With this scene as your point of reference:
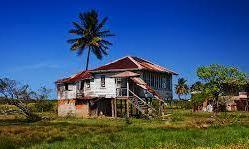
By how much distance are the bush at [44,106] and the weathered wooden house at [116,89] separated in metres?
12.1

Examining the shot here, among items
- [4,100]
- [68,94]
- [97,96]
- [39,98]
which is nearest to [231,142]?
[4,100]

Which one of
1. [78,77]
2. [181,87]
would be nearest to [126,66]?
[78,77]

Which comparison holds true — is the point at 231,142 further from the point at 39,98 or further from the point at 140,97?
the point at 39,98

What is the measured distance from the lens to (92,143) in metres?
25.7

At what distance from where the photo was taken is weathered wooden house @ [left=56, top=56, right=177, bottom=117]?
185 ft

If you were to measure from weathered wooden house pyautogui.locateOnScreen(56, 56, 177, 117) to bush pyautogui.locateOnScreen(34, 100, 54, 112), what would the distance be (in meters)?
12.1

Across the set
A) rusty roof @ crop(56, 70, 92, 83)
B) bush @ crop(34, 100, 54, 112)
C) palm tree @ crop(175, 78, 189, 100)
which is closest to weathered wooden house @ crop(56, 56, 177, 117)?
rusty roof @ crop(56, 70, 92, 83)

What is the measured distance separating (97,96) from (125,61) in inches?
224

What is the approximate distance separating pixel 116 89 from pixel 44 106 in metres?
24.9

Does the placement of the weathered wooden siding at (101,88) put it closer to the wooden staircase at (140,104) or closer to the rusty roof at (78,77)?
the rusty roof at (78,77)

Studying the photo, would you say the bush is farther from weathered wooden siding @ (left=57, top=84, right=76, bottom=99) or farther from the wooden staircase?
the wooden staircase

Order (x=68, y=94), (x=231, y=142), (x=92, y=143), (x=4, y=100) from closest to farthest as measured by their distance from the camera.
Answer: (x=231, y=142), (x=92, y=143), (x=4, y=100), (x=68, y=94)

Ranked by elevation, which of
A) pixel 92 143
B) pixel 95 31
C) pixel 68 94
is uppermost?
pixel 95 31

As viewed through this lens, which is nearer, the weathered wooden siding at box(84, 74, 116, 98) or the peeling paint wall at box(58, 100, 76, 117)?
the weathered wooden siding at box(84, 74, 116, 98)
